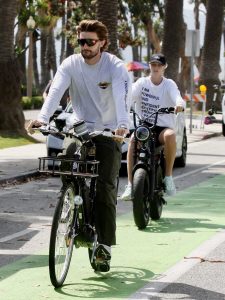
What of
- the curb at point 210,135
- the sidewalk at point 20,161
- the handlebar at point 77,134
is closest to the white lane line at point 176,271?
the handlebar at point 77,134

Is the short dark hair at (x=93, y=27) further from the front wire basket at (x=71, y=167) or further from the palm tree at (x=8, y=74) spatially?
the palm tree at (x=8, y=74)

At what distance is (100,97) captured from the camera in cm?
823

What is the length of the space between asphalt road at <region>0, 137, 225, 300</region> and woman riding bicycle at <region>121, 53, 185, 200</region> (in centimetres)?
70

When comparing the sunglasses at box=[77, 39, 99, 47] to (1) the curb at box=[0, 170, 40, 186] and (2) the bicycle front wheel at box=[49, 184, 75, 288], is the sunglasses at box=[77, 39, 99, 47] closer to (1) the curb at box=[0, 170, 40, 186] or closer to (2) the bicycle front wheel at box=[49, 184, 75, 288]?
(2) the bicycle front wheel at box=[49, 184, 75, 288]

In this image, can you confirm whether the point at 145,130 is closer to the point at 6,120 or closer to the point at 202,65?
the point at 6,120

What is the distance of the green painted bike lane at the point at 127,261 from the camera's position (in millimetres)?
7750

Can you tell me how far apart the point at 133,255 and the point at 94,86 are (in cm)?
195

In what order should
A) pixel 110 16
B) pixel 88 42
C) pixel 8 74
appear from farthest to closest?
pixel 8 74
pixel 110 16
pixel 88 42

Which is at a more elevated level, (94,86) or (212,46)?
(212,46)

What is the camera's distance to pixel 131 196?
444 inches

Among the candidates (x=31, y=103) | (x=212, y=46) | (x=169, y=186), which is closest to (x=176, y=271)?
(x=169, y=186)

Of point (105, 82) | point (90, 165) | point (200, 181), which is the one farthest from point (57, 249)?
point (200, 181)

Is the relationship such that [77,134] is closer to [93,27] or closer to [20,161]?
[93,27]

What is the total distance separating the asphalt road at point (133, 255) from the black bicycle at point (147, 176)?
18cm
